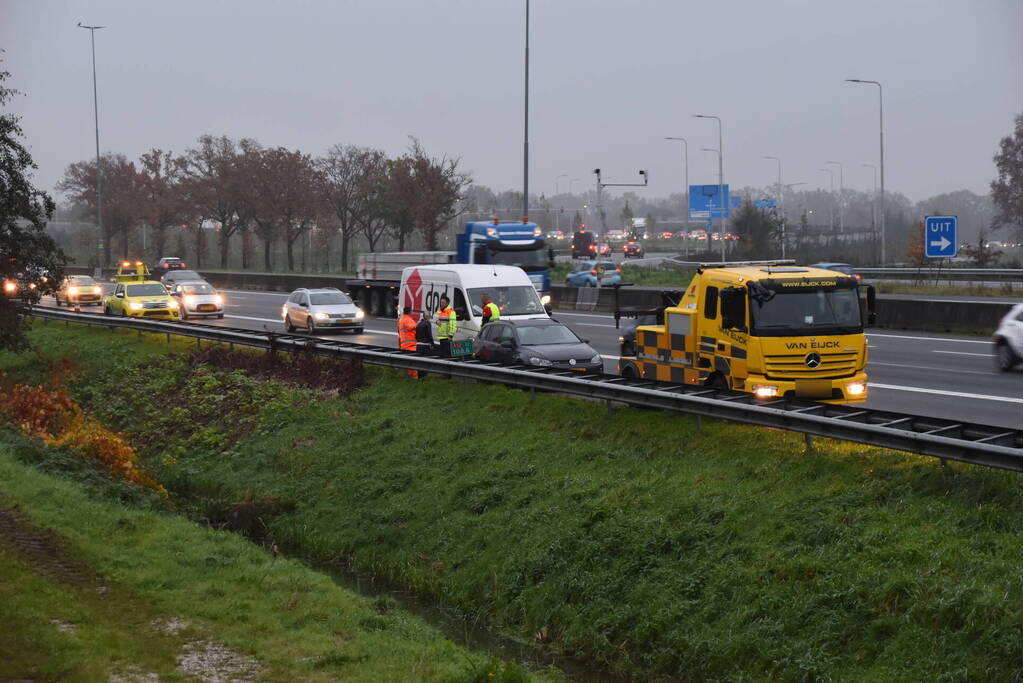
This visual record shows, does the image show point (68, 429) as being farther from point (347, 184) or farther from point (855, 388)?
point (347, 184)

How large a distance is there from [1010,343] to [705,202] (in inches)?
3138

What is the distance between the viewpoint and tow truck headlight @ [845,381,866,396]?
655 inches

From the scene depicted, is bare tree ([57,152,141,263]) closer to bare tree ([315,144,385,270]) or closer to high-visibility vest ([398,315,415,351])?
bare tree ([315,144,385,270])

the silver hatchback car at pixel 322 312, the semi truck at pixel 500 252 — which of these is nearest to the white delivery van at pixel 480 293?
the silver hatchback car at pixel 322 312

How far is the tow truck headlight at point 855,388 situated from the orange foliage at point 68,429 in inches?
448

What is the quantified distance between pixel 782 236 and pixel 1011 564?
6413 cm

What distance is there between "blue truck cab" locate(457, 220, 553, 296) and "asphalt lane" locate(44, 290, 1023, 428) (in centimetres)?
218

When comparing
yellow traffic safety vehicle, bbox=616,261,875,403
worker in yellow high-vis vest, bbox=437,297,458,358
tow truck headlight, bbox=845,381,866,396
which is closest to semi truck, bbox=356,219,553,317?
worker in yellow high-vis vest, bbox=437,297,458,358

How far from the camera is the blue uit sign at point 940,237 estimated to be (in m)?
34.9

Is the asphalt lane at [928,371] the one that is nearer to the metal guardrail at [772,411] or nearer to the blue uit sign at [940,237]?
the blue uit sign at [940,237]

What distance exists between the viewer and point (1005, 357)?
24.7m

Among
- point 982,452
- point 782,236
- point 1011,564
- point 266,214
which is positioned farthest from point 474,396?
point 266,214

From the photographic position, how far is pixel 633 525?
13844mm

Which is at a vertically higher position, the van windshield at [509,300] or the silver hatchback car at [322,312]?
the van windshield at [509,300]
